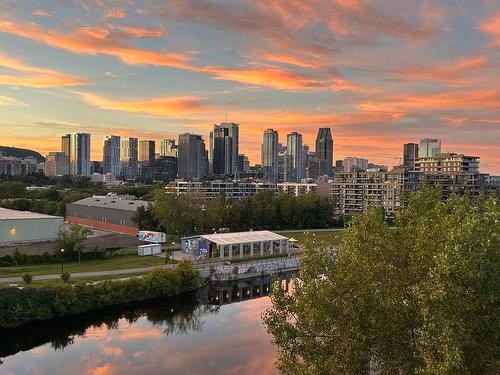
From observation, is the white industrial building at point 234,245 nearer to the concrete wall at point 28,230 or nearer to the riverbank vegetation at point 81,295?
the riverbank vegetation at point 81,295

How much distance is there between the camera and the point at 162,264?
199 ft

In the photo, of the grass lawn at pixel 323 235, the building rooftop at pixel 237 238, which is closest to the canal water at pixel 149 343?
the building rooftop at pixel 237 238

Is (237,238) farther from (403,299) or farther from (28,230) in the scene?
(403,299)

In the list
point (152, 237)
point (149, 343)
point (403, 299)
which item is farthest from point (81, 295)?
point (152, 237)

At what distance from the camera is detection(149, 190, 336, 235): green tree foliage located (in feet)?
276

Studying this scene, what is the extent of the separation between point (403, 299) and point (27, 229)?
65186 millimetres

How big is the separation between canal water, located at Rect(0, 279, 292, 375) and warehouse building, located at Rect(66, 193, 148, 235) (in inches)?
1924

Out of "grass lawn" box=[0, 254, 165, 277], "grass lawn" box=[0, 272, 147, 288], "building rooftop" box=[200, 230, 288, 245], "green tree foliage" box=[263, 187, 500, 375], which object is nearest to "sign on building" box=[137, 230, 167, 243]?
"grass lawn" box=[0, 254, 165, 277]

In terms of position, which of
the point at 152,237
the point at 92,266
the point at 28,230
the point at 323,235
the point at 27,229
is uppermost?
the point at 27,229

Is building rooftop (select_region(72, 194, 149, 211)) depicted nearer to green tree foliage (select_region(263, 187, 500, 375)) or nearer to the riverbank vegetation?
the riverbank vegetation

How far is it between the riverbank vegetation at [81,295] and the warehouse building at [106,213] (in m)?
43.2

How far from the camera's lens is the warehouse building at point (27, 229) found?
70750mm

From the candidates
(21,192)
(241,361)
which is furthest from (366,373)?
(21,192)

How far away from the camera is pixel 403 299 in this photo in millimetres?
20594
